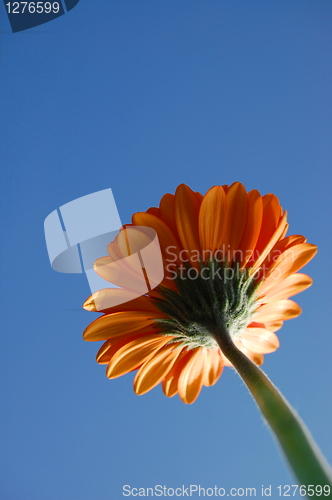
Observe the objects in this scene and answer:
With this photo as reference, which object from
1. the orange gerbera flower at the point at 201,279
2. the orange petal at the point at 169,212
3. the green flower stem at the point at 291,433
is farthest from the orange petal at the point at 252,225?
the green flower stem at the point at 291,433

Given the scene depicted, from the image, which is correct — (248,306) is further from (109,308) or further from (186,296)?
(109,308)

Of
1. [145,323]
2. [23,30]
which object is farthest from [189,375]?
A: [23,30]

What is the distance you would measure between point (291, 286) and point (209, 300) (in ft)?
0.45

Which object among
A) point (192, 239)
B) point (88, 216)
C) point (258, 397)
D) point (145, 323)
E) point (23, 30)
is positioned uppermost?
point (23, 30)

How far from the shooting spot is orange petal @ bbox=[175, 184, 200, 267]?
0.59 m

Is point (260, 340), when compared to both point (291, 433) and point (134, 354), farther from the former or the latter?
point (291, 433)

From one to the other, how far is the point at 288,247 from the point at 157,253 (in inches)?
7.9

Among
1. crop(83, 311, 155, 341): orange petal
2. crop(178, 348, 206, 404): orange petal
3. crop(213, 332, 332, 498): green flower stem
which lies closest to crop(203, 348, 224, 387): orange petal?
crop(178, 348, 206, 404): orange petal

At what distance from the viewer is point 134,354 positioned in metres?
0.63

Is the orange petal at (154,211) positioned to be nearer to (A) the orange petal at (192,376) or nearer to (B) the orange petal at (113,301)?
(B) the orange petal at (113,301)

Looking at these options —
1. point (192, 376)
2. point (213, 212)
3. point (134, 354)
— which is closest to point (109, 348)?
point (134, 354)

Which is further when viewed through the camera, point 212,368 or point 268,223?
point 212,368

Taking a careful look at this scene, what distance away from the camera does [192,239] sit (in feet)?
1.93

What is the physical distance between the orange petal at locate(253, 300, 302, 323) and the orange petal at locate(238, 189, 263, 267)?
11 centimetres
